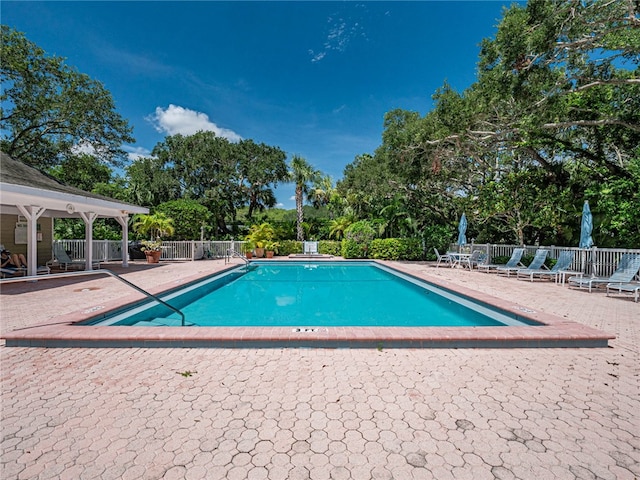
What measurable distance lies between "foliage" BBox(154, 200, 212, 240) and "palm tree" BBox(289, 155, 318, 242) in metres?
6.94

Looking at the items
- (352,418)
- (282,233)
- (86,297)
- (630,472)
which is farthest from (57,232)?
(630,472)

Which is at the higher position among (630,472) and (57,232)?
(57,232)

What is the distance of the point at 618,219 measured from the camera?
10.1 metres

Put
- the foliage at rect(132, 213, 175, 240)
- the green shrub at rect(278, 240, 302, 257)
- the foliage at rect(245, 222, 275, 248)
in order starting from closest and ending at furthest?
1. the foliage at rect(132, 213, 175, 240)
2. the foliage at rect(245, 222, 275, 248)
3. the green shrub at rect(278, 240, 302, 257)

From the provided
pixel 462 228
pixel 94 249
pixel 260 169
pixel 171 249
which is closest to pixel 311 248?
pixel 260 169

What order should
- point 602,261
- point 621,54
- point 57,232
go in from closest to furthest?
point 621,54 → point 602,261 → point 57,232

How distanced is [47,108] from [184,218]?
8.98m

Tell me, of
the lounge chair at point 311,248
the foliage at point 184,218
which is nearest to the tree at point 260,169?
the foliage at point 184,218

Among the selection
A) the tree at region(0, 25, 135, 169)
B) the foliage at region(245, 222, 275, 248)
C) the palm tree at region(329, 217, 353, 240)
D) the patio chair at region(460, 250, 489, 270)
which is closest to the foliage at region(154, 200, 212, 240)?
the foliage at region(245, 222, 275, 248)

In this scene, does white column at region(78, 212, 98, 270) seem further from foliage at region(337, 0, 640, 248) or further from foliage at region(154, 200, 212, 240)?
foliage at region(337, 0, 640, 248)

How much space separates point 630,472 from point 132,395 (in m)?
4.04

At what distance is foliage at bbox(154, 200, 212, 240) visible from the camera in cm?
2030

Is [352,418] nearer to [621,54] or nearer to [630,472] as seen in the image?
[630,472]

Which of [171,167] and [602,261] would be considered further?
[171,167]
